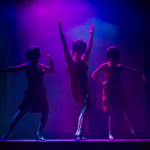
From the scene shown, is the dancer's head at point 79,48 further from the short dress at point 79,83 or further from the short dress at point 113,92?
the short dress at point 113,92

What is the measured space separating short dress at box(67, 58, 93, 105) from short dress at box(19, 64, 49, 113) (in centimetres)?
53

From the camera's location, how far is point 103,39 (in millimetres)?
4527

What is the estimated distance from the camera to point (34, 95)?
3016 millimetres

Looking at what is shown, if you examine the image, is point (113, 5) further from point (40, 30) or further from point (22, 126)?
point (22, 126)

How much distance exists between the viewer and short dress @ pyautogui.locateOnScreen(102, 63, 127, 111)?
3.24m

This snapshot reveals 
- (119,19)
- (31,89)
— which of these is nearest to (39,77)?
(31,89)

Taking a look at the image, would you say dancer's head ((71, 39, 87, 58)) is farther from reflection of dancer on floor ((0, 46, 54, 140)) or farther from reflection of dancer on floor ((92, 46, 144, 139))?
reflection of dancer on floor ((0, 46, 54, 140))

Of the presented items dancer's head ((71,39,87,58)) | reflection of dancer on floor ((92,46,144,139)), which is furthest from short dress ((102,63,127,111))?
dancer's head ((71,39,87,58))

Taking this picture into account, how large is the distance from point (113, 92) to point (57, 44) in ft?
6.57

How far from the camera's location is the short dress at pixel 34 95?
297 cm

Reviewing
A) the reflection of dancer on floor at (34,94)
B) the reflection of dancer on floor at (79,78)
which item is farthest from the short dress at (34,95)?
the reflection of dancer on floor at (79,78)

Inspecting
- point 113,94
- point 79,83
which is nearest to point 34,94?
point 79,83
